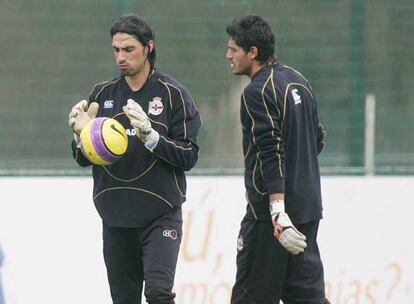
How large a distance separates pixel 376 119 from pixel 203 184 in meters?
1.62

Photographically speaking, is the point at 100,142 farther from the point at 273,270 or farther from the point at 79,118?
the point at 273,270

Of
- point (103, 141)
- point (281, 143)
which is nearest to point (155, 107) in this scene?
point (103, 141)

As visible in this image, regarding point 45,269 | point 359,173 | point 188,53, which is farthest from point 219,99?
point 45,269

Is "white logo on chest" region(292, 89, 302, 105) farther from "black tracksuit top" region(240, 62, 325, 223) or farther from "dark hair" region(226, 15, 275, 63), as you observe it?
"dark hair" region(226, 15, 275, 63)

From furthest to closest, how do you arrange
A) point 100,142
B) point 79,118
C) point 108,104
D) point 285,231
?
1. point 108,104
2. point 79,118
3. point 100,142
4. point 285,231

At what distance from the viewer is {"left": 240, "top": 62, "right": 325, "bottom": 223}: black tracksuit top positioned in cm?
631

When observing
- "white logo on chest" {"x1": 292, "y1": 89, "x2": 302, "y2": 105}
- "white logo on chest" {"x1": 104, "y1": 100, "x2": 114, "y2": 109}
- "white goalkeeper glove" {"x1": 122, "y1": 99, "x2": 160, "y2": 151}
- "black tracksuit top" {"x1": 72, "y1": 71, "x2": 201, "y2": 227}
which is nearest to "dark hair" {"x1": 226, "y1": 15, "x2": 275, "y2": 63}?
"white logo on chest" {"x1": 292, "y1": 89, "x2": 302, "y2": 105}

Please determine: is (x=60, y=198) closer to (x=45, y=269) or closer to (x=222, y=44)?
(x=45, y=269)

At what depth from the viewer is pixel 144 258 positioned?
6.69 m

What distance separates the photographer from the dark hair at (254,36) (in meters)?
6.51

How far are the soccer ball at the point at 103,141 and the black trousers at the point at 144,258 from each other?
506mm

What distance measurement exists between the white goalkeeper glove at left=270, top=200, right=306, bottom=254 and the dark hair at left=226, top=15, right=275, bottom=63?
910mm

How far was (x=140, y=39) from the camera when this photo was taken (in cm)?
675

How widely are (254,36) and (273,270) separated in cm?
137
